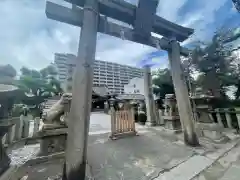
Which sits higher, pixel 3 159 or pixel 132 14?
pixel 132 14

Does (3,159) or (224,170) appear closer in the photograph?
(3,159)

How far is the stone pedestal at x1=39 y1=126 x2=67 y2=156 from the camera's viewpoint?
2.62m

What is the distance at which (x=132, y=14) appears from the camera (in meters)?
3.00

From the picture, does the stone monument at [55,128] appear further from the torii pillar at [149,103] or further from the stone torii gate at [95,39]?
the torii pillar at [149,103]

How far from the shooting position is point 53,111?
2.77 metres

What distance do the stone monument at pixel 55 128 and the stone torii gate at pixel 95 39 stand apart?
89 cm

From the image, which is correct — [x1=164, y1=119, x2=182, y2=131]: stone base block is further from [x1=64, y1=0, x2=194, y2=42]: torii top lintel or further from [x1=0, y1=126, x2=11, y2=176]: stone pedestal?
[x1=0, y1=126, x2=11, y2=176]: stone pedestal

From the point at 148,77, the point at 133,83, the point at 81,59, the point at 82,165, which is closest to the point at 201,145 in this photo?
the point at 82,165

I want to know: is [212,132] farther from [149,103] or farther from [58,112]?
[58,112]

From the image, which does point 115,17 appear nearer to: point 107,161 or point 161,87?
point 107,161

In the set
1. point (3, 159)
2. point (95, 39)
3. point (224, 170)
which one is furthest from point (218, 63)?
point (3, 159)

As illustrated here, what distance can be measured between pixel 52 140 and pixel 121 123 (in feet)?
7.19

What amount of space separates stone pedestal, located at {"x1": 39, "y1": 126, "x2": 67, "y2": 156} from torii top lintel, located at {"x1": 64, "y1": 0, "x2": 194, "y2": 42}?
2619mm

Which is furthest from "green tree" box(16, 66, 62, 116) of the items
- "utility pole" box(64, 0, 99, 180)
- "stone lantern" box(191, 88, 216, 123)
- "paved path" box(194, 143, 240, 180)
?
"paved path" box(194, 143, 240, 180)
